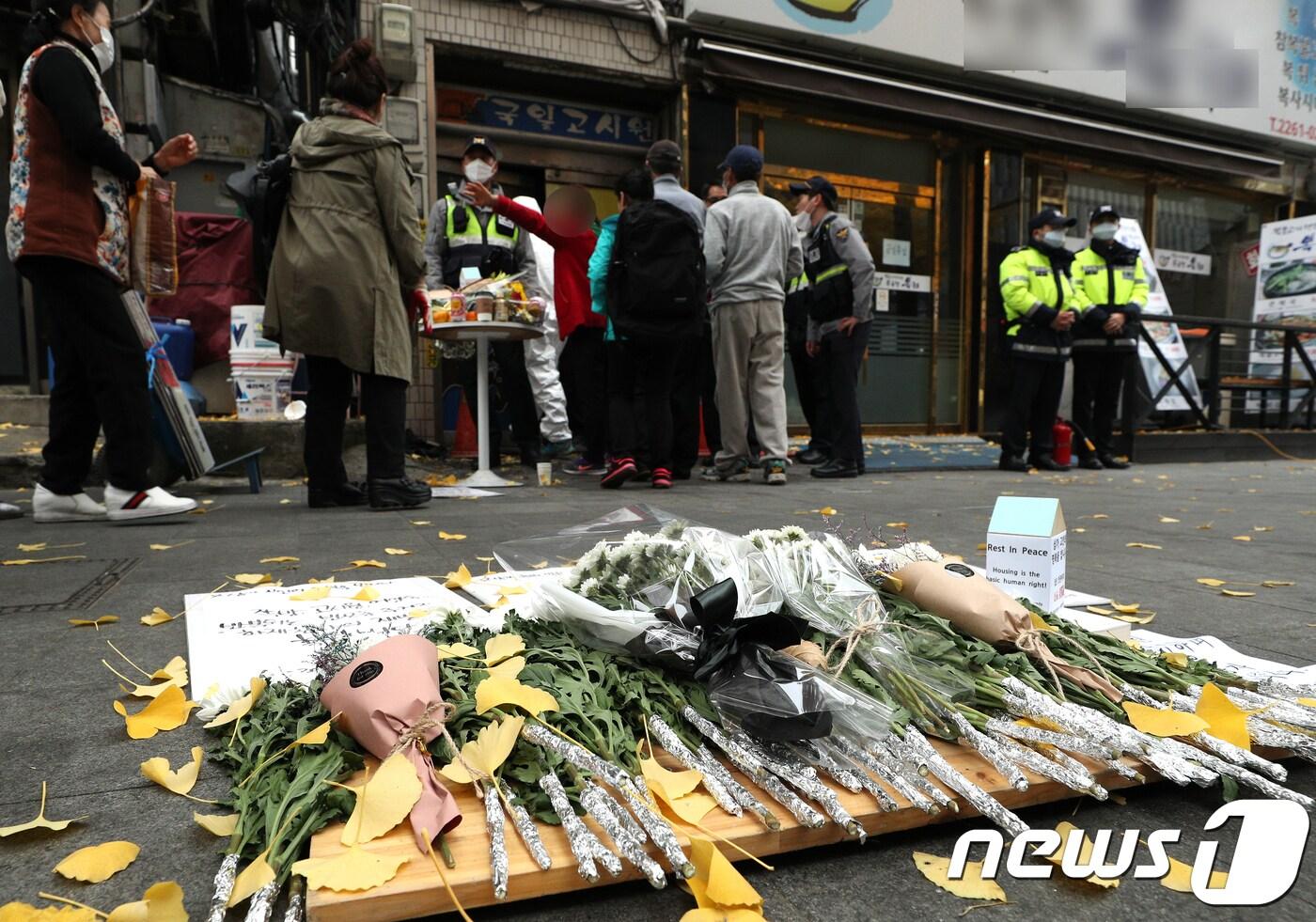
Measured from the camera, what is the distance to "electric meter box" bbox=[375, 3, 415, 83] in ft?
23.3

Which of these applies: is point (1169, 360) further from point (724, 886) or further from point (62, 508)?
point (724, 886)

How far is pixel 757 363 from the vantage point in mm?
5707

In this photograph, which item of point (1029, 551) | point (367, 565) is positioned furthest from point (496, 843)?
point (367, 565)

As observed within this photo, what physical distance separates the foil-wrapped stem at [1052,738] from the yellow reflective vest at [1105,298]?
7.01 meters

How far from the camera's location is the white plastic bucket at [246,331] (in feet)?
18.1

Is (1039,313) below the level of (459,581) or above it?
above

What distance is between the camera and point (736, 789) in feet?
3.46

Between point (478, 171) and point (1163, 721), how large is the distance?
5124 mm

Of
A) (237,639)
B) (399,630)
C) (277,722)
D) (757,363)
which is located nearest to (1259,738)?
(277,722)

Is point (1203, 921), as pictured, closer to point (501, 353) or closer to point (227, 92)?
point (501, 353)

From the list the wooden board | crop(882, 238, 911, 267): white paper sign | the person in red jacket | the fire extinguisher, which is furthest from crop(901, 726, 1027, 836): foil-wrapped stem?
crop(882, 238, 911, 267): white paper sign

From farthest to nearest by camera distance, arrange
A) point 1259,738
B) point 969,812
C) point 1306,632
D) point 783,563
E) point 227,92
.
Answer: point 227,92, point 1306,632, point 783,563, point 1259,738, point 969,812

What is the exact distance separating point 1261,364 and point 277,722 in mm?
11711

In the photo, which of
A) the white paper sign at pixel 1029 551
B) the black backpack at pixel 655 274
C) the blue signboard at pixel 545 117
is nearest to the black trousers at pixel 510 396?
the black backpack at pixel 655 274
